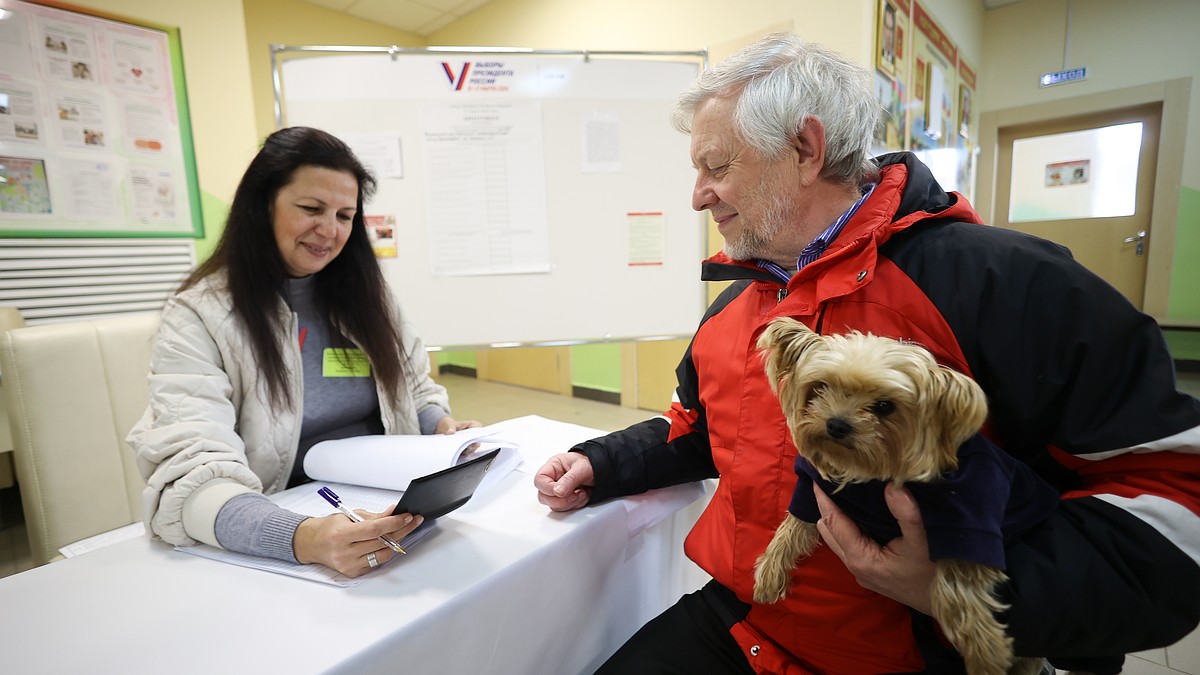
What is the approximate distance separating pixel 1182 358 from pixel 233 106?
7.41 metres

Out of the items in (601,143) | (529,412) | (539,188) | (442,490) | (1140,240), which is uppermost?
(601,143)

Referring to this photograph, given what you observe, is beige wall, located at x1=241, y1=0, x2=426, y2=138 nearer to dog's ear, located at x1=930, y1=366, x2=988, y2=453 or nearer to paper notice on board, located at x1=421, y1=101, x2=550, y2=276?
paper notice on board, located at x1=421, y1=101, x2=550, y2=276

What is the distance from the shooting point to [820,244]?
35.8 inches

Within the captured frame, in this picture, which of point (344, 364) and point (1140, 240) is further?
point (1140, 240)

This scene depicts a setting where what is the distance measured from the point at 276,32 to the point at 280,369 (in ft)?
15.6

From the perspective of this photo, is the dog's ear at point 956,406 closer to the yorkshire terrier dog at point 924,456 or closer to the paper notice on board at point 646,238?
the yorkshire terrier dog at point 924,456

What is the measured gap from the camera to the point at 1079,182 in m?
4.97

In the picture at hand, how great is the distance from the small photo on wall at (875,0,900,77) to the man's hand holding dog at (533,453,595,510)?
9.18 feet

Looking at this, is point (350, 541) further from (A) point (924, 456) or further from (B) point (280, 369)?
(A) point (924, 456)

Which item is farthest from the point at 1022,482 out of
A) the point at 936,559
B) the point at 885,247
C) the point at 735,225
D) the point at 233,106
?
the point at 233,106

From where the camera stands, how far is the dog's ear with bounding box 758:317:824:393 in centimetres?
70

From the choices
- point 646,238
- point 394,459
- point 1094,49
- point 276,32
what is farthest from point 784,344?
point 1094,49

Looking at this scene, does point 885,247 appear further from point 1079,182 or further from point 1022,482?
point 1079,182

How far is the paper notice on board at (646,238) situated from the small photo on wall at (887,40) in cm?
148
